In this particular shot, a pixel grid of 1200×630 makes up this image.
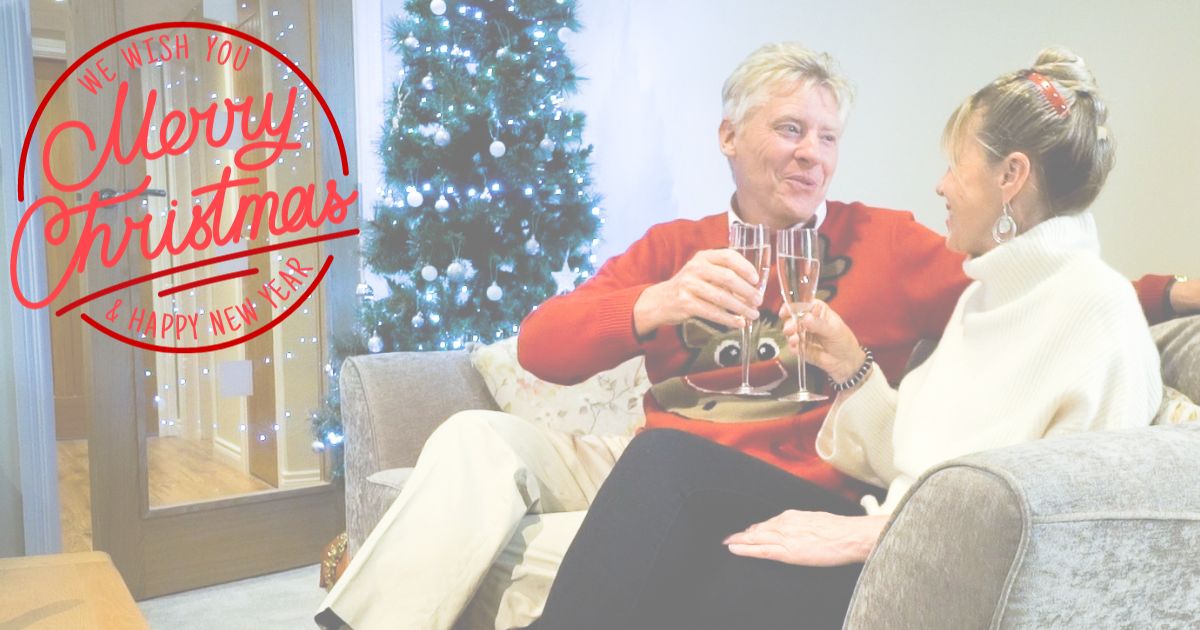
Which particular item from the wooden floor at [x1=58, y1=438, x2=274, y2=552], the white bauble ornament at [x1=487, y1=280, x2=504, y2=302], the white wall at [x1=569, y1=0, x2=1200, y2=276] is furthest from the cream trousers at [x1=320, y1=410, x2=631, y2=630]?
the wooden floor at [x1=58, y1=438, x2=274, y2=552]

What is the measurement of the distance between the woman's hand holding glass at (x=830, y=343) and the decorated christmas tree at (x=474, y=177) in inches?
53.0

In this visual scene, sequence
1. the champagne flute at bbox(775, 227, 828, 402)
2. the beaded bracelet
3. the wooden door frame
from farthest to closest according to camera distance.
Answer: the wooden door frame, the beaded bracelet, the champagne flute at bbox(775, 227, 828, 402)

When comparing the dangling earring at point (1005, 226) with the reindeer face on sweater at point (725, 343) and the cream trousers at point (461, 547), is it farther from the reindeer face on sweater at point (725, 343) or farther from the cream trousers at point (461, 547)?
the cream trousers at point (461, 547)

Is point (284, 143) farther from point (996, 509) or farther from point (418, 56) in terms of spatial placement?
point (996, 509)

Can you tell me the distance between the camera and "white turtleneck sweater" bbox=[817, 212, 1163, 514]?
113cm

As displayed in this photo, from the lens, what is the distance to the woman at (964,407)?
1174mm

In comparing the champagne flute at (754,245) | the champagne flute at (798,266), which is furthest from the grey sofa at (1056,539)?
the champagne flute at (754,245)

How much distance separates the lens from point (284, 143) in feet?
10.2

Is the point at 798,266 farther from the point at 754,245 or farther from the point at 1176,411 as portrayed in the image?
the point at 1176,411

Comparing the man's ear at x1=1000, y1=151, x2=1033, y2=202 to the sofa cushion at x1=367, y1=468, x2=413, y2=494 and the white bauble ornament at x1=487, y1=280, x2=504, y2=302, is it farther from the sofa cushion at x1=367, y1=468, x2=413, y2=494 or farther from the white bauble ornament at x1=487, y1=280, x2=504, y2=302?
the white bauble ornament at x1=487, y1=280, x2=504, y2=302

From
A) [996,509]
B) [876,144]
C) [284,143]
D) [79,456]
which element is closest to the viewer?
[996,509]

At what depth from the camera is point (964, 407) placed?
1348mm

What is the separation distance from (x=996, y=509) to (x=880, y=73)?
4.40 ft

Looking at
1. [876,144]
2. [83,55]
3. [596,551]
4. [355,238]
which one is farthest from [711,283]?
[83,55]
